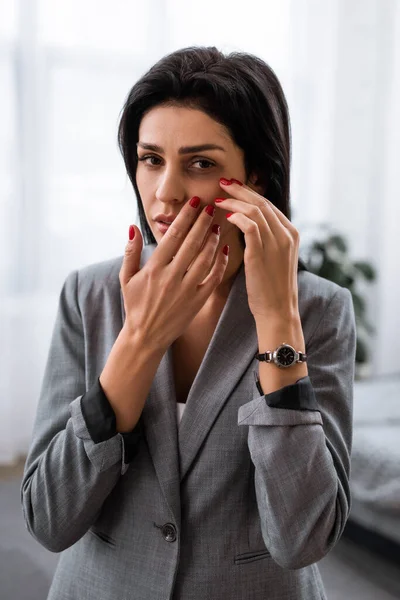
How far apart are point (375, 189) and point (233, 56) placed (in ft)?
11.0

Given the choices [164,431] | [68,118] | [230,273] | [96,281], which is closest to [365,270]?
[68,118]

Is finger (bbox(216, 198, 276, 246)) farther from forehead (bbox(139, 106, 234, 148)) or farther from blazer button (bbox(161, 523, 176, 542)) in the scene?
blazer button (bbox(161, 523, 176, 542))

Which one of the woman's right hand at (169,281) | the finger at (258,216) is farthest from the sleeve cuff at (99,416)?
the finger at (258,216)

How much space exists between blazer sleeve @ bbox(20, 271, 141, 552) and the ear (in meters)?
0.43

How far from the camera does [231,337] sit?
3.66 feet

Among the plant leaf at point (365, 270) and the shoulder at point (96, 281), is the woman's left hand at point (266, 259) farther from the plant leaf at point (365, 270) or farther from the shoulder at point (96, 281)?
the plant leaf at point (365, 270)

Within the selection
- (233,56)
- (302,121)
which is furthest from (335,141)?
(233,56)

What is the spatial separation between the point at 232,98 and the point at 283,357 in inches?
15.8

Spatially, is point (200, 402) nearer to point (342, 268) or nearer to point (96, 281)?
point (96, 281)

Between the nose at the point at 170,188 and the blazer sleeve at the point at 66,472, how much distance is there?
0.31 meters

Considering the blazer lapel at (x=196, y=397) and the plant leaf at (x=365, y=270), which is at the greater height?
the blazer lapel at (x=196, y=397)

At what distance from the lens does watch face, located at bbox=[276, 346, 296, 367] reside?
3.18 ft

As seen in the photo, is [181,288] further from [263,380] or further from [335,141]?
[335,141]

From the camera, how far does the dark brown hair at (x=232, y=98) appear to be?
1032mm
